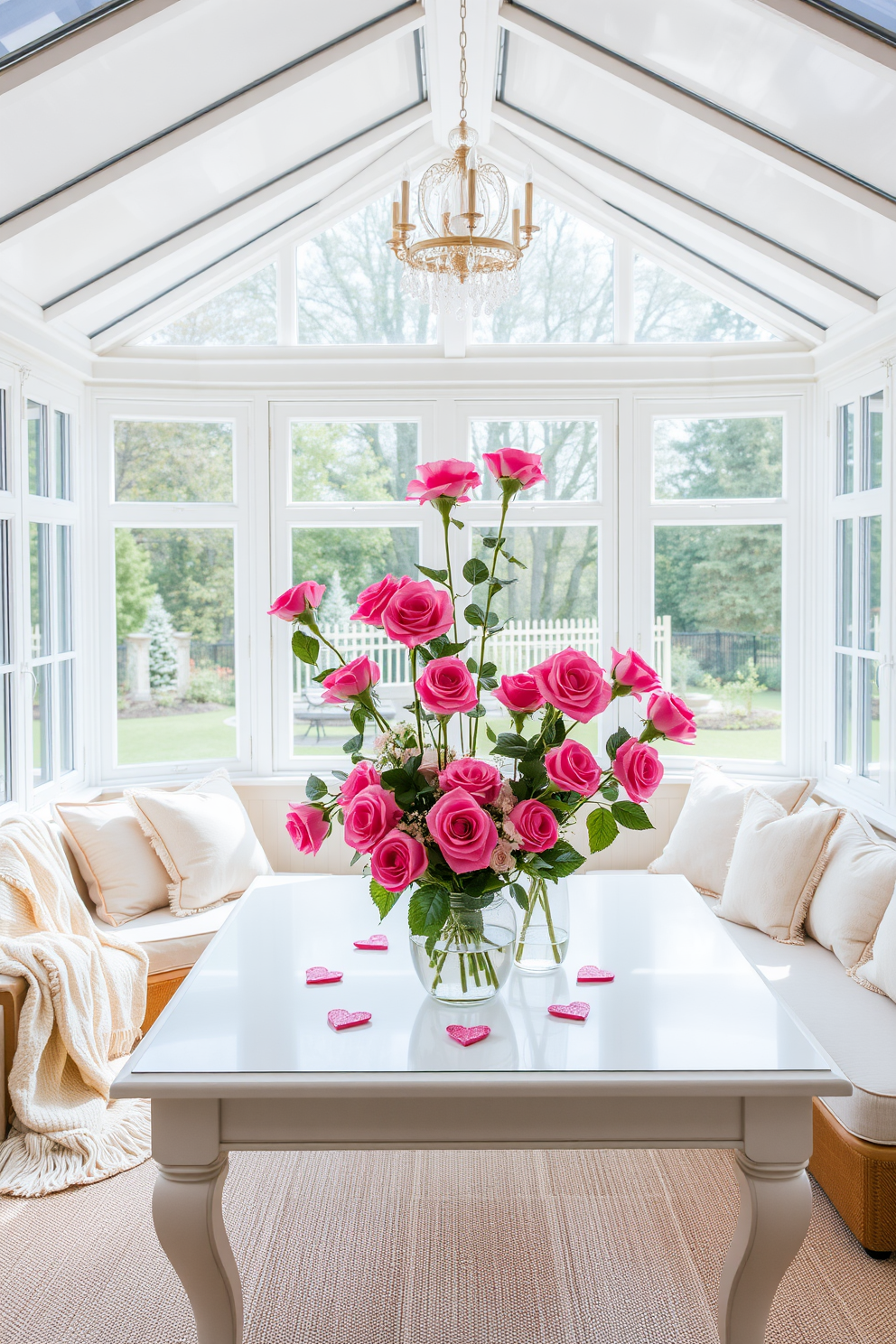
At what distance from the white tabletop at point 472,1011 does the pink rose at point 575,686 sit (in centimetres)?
57

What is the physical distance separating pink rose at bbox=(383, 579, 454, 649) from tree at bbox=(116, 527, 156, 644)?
298cm

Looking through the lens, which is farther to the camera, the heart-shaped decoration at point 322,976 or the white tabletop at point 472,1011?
the heart-shaped decoration at point 322,976

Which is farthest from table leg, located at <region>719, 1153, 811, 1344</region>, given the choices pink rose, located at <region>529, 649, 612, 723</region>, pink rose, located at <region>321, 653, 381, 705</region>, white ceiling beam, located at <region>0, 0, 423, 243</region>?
white ceiling beam, located at <region>0, 0, 423, 243</region>

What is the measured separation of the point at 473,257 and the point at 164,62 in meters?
1.12

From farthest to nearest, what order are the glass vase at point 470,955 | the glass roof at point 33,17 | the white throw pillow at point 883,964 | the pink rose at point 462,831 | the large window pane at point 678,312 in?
the large window pane at point 678,312 → the white throw pillow at point 883,964 → the glass roof at point 33,17 → the glass vase at point 470,955 → the pink rose at point 462,831

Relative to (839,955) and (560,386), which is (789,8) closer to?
(560,386)

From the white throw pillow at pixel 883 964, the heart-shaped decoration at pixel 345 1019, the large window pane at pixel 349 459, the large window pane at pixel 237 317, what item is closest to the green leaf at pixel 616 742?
the heart-shaped decoration at pixel 345 1019

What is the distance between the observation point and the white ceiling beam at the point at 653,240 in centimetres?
392

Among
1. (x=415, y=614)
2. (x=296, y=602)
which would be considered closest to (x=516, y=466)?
(x=415, y=614)

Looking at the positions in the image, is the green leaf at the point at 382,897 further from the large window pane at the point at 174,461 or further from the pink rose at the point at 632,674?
the large window pane at the point at 174,461

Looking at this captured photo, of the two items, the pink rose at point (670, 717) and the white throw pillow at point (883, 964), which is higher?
the pink rose at point (670, 717)

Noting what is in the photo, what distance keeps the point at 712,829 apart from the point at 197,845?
1894 millimetres

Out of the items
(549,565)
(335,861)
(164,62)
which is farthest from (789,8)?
(335,861)

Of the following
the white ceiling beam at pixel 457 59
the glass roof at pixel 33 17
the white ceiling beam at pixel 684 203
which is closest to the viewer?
the glass roof at pixel 33 17
